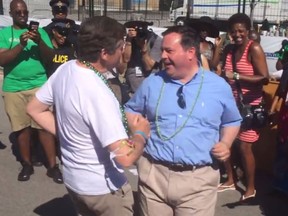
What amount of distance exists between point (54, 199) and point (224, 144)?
2.34m

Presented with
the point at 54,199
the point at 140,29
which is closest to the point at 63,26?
the point at 140,29

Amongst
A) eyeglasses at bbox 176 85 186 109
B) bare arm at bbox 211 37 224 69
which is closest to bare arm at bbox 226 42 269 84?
bare arm at bbox 211 37 224 69

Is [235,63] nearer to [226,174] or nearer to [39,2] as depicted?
[226,174]

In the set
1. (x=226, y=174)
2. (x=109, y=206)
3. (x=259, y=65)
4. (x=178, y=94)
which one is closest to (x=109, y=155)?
(x=109, y=206)

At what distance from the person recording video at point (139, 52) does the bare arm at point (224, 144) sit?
6.88 ft

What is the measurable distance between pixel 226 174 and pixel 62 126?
2901 mm

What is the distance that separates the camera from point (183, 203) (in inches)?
113

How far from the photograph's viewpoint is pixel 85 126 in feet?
8.07

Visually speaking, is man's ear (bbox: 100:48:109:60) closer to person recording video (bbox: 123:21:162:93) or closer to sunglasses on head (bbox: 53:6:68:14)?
person recording video (bbox: 123:21:162:93)

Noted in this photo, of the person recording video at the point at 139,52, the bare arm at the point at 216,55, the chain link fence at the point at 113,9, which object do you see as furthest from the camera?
the chain link fence at the point at 113,9

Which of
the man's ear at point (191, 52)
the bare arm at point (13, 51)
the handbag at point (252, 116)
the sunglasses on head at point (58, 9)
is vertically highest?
the sunglasses on head at point (58, 9)

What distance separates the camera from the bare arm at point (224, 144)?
2799 mm

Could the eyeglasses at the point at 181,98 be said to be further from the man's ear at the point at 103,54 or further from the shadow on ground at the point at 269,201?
the shadow on ground at the point at 269,201

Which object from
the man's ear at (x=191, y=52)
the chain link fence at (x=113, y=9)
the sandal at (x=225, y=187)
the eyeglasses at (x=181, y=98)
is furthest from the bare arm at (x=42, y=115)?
the chain link fence at (x=113, y=9)
